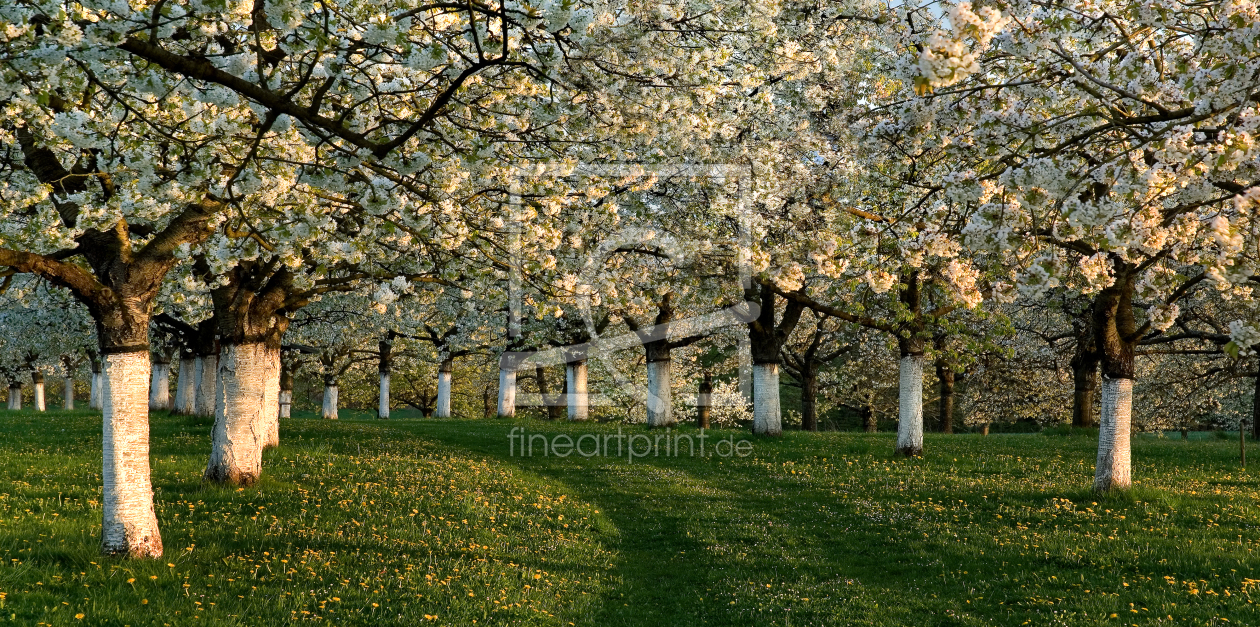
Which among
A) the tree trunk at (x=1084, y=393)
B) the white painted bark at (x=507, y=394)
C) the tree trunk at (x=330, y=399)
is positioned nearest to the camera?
the tree trunk at (x=1084, y=393)

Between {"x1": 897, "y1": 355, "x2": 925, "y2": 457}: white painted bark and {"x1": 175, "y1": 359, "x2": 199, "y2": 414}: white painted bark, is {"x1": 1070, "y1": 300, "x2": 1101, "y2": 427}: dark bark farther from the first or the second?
{"x1": 175, "y1": 359, "x2": 199, "y2": 414}: white painted bark

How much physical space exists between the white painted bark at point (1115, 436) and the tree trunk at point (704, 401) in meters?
29.1

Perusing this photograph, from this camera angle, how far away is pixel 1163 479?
726 inches

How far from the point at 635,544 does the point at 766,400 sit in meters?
13.7

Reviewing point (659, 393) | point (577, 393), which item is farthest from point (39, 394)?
point (659, 393)

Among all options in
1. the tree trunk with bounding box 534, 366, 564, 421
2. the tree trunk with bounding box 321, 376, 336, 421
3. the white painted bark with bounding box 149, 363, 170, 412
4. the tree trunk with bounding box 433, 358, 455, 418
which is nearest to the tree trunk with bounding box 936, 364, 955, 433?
the tree trunk with bounding box 534, 366, 564, 421

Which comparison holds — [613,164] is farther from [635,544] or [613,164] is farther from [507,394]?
[507,394]

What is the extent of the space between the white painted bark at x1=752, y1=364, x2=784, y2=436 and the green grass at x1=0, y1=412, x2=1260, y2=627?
5266mm

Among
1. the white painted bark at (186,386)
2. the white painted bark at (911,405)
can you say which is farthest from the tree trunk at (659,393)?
the white painted bark at (186,386)

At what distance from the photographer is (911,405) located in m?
22.9

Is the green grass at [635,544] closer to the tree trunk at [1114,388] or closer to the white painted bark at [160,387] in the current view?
the tree trunk at [1114,388]

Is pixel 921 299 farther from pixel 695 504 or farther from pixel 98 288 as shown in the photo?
pixel 98 288

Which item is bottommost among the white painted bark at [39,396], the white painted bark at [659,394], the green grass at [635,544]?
the white painted bark at [39,396]

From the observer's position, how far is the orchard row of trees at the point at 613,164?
23.2 ft
